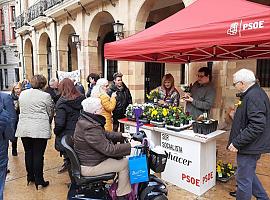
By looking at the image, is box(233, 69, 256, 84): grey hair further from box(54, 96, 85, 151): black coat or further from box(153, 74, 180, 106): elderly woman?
box(54, 96, 85, 151): black coat

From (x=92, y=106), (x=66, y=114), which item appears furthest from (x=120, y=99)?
(x=92, y=106)

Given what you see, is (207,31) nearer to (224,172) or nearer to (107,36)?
(224,172)

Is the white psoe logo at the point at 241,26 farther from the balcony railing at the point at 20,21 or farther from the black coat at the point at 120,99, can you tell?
the balcony railing at the point at 20,21

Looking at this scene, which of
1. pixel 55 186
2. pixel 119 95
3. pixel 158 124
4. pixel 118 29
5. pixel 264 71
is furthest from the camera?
pixel 118 29

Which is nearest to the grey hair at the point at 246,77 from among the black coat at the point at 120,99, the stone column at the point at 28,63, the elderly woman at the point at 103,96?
the elderly woman at the point at 103,96

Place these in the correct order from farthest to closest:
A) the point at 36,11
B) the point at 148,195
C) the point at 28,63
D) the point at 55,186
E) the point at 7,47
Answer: the point at 7,47
the point at 28,63
the point at 36,11
the point at 55,186
the point at 148,195

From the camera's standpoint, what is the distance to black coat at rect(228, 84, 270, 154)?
8.59ft

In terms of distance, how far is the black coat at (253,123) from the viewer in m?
2.62

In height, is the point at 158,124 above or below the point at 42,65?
below

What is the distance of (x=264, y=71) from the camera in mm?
7332

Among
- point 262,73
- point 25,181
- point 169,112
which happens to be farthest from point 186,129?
point 262,73

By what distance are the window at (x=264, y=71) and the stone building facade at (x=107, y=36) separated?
0.27 m

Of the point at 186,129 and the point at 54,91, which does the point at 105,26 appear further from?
the point at 186,129

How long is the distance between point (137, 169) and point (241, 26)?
77.0 inches
